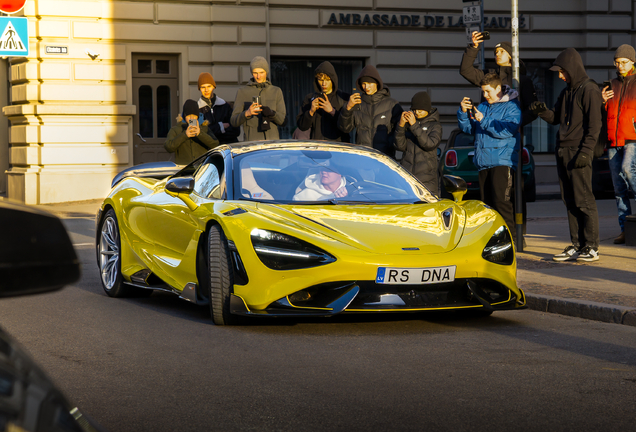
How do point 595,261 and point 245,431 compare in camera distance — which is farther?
point 595,261

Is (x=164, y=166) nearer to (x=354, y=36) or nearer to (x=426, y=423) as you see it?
(x=426, y=423)

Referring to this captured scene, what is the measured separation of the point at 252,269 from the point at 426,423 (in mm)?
2258

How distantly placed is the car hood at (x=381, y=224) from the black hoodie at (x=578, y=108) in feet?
9.81

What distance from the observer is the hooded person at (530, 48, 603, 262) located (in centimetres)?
883

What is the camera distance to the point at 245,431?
142 inches

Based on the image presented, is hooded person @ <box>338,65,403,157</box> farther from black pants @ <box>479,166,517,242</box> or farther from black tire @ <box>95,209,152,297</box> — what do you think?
black tire @ <box>95,209,152,297</box>

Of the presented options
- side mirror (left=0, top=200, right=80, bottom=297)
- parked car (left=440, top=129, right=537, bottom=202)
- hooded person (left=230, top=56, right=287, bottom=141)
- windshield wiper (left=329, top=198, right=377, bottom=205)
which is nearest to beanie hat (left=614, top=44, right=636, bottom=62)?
hooded person (left=230, top=56, right=287, bottom=141)

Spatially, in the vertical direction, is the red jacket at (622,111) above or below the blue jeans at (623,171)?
above

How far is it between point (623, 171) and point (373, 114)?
9.14 ft

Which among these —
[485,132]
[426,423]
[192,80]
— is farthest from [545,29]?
[426,423]

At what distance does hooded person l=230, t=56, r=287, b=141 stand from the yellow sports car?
3.03 m

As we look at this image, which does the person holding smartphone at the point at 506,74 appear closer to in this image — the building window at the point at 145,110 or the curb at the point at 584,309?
the curb at the point at 584,309

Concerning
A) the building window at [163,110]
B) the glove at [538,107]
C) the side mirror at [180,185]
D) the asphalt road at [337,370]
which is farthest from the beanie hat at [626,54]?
the building window at [163,110]

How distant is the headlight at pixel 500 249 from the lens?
6086 mm
